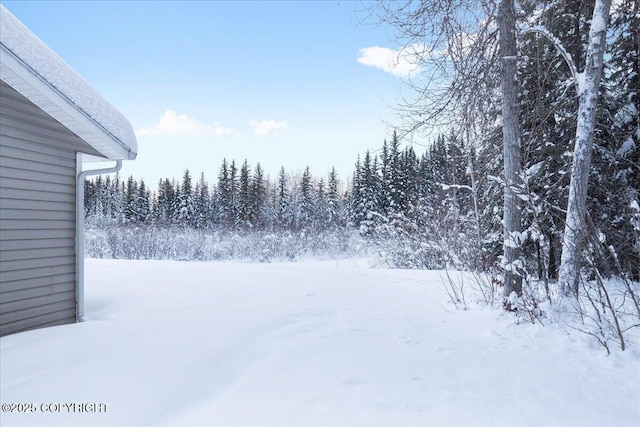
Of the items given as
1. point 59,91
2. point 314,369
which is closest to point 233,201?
point 59,91

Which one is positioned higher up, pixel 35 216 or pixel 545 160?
pixel 545 160

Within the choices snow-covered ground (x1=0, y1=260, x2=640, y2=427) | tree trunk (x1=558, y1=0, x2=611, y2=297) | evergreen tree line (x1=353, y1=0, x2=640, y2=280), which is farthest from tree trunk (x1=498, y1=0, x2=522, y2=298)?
snow-covered ground (x1=0, y1=260, x2=640, y2=427)

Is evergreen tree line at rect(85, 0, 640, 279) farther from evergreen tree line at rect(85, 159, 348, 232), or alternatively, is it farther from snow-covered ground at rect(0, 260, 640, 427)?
evergreen tree line at rect(85, 159, 348, 232)

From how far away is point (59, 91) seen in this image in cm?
355

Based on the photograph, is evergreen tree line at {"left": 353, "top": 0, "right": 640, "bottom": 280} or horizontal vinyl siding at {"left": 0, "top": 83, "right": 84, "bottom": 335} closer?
horizontal vinyl siding at {"left": 0, "top": 83, "right": 84, "bottom": 335}

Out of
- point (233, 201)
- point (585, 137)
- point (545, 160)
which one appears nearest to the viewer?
point (585, 137)

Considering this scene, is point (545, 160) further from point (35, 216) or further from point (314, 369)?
point (35, 216)

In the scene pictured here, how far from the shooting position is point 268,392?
2.18 meters

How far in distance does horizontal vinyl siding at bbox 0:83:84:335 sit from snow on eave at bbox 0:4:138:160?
245mm

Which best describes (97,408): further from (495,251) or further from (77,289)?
(495,251)

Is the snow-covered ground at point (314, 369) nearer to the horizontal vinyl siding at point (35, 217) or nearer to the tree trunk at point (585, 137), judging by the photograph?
the horizontal vinyl siding at point (35, 217)

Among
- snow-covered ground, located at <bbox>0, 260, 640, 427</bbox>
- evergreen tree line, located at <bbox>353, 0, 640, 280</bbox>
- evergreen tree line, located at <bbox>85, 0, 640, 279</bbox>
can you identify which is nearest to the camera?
snow-covered ground, located at <bbox>0, 260, 640, 427</bbox>

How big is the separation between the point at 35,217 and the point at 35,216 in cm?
1

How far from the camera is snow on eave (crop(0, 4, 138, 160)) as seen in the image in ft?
10.5
